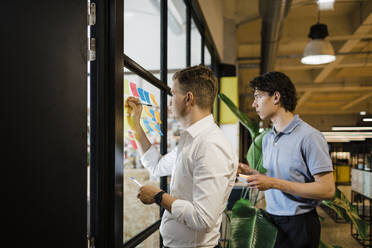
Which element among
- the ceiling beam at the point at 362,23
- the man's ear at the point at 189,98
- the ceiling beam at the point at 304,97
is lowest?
the man's ear at the point at 189,98

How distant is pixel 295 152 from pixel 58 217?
4.49 feet

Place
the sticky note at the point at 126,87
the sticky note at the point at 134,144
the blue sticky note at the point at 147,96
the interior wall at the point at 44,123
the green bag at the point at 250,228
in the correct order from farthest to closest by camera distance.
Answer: the green bag at the point at 250,228
the blue sticky note at the point at 147,96
the sticky note at the point at 134,144
the sticky note at the point at 126,87
the interior wall at the point at 44,123

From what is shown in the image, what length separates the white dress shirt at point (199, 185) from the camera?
1.18 m

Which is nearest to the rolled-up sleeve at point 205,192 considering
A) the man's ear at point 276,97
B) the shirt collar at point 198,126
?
the shirt collar at point 198,126


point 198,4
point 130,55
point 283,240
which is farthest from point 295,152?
point 198,4

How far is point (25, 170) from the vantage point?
2.65 feet

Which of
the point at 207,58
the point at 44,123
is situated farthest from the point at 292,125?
the point at 207,58

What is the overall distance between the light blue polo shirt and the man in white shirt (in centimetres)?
67

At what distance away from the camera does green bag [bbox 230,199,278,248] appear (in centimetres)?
197

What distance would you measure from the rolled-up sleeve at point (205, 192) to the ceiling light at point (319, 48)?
360 centimetres

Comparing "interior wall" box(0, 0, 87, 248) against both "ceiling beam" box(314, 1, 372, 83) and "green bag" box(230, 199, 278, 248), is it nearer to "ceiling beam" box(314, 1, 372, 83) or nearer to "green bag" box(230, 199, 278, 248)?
"green bag" box(230, 199, 278, 248)

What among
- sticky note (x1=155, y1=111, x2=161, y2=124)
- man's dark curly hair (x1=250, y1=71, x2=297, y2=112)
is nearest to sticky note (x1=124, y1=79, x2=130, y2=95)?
sticky note (x1=155, y1=111, x2=161, y2=124)

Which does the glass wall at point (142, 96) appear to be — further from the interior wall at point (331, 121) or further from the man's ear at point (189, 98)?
the interior wall at point (331, 121)

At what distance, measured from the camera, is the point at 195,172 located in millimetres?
1220
